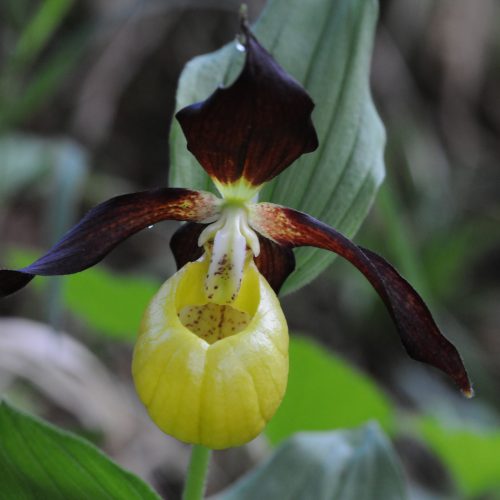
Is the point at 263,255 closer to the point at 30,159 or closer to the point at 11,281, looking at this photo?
the point at 11,281

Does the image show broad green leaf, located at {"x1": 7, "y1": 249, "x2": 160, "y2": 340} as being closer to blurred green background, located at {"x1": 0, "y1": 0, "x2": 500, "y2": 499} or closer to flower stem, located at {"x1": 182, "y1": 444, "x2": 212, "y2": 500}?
blurred green background, located at {"x1": 0, "y1": 0, "x2": 500, "y2": 499}

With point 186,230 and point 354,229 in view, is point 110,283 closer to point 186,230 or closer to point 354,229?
point 186,230

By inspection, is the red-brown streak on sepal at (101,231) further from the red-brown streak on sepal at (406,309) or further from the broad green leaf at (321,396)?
the broad green leaf at (321,396)

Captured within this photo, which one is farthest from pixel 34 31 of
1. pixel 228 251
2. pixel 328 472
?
pixel 328 472

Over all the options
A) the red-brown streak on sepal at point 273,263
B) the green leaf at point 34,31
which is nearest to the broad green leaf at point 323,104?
the red-brown streak on sepal at point 273,263

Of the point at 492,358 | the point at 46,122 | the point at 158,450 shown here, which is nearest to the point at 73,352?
the point at 158,450

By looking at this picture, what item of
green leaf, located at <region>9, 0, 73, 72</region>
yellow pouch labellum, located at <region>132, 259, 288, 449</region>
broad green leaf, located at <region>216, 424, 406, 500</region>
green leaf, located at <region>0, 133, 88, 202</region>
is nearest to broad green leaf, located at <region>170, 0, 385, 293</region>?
yellow pouch labellum, located at <region>132, 259, 288, 449</region>
